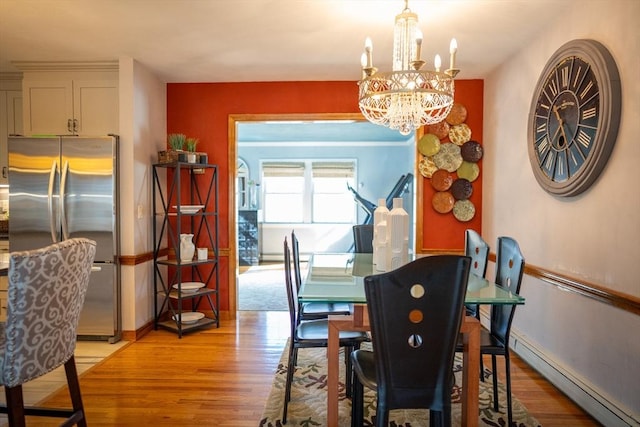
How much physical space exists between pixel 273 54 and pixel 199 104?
46.8 inches

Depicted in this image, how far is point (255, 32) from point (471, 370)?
2596mm

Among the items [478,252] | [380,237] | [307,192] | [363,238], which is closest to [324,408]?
[380,237]

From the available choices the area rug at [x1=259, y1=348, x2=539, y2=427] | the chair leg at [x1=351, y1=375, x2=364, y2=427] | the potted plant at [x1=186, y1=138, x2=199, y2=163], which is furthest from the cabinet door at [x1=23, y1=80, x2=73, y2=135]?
the chair leg at [x1=351, y1=375, x2=364, y2=427]

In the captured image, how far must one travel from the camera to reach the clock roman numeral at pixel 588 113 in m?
2.18

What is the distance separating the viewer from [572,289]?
242cm

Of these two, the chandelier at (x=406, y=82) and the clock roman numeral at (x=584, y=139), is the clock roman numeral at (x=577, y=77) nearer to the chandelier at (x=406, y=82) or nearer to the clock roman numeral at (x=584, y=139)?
the clock roman numeral at (x=584, y=139)

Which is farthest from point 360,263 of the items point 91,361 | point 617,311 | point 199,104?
point 199,104

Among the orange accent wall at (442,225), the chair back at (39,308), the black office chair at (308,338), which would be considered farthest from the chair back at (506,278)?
the chair back at (39,308)

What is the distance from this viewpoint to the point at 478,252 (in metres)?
2.59

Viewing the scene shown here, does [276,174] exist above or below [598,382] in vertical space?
above

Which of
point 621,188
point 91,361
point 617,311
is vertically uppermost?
point 621,188

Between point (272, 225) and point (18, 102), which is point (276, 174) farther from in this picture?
point (18, 102)

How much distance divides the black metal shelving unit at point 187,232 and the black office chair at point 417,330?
107 inches

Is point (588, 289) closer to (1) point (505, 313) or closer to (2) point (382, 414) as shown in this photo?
(1) point (505, 313)
